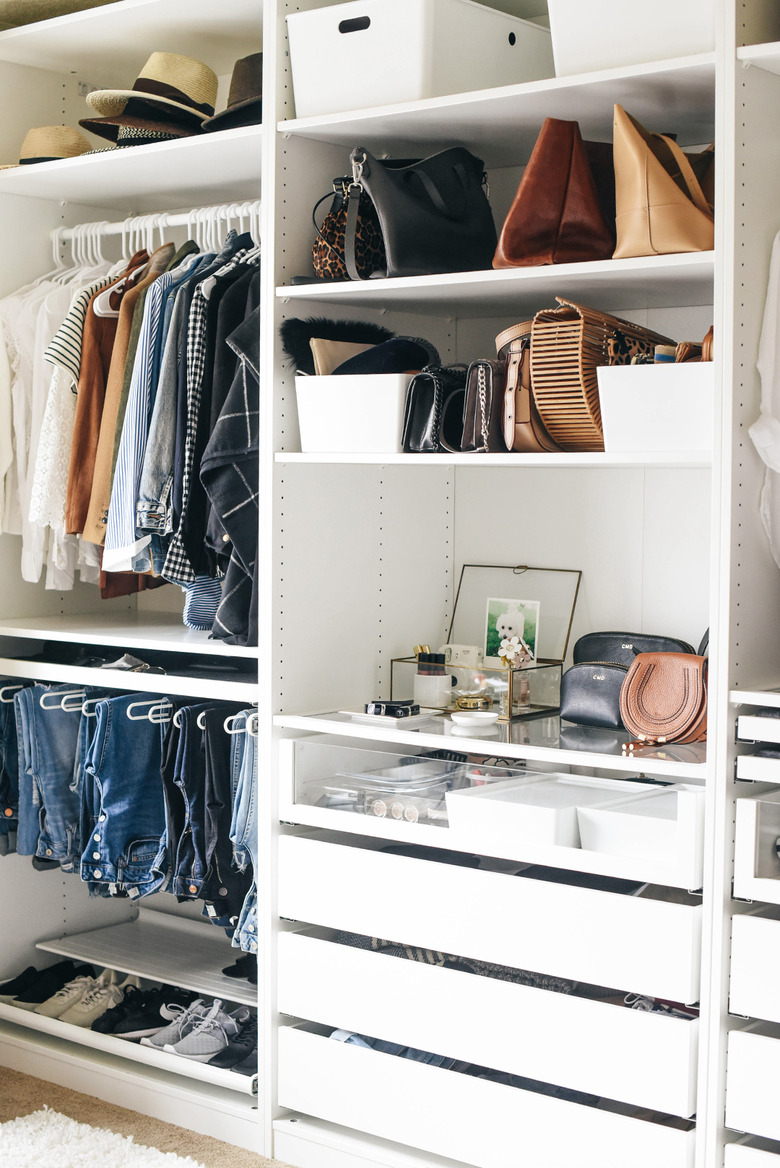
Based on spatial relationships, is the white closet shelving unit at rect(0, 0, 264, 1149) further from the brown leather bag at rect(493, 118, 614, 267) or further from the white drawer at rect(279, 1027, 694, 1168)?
the brown leather bag at rect(493, 118, 614, 267)

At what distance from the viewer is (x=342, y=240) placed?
8.05ft

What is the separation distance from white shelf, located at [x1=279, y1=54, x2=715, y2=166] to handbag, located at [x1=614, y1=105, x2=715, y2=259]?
0.31 ft

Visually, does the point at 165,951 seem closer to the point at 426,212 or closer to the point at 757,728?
the point at 757,728

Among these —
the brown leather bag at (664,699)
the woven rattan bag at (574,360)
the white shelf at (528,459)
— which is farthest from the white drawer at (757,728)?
the woven rattan bag at (574,360)

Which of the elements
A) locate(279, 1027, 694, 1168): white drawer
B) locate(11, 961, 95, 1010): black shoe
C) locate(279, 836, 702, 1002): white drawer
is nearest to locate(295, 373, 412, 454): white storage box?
locate(279, 836, 702, 1002): white drawer

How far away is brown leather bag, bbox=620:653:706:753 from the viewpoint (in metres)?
2.15

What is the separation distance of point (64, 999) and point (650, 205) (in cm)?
220

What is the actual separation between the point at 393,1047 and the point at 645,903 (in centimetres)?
70

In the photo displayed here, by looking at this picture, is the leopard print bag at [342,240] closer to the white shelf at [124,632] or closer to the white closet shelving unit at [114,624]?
the white closet shelving unit at [114,624]

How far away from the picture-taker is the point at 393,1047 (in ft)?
8.09

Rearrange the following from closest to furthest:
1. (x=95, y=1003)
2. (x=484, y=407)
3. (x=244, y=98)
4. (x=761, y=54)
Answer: (x=761, y=54) → (x=484, y=407) → (x=244, y=98) → (x=95, y=1003)

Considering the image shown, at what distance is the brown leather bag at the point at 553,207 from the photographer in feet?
7.14

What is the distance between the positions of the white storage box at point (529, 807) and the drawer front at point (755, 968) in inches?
12.5

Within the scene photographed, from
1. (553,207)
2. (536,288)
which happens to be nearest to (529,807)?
(536,288)
